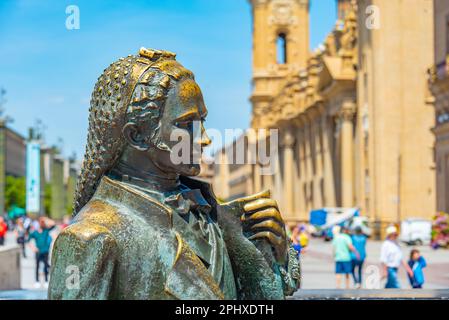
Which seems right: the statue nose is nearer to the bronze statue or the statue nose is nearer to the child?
the bronze statue

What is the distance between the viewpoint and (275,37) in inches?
4304

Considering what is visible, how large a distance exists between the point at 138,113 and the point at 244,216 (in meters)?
0.63

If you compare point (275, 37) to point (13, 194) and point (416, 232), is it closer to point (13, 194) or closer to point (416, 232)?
point (13, 194)

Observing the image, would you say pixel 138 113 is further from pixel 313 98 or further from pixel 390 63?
pixel 313 98

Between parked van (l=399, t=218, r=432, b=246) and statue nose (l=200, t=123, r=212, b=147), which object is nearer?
statue nose (l=200, t=123, r=212, b=147)

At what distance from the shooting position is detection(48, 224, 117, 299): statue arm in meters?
3.02

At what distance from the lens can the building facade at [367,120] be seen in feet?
159

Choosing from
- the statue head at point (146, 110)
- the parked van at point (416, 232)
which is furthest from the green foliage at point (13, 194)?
the statue head at point (146, 110)

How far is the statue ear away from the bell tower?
342ft

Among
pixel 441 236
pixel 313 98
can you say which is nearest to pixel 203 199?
pixel 441 236

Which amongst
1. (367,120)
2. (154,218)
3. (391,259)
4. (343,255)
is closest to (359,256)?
(343,255)

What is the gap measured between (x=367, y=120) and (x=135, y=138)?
49.8 metres

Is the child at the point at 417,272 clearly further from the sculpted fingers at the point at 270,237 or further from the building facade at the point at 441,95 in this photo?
the building facade at the point at 441,95

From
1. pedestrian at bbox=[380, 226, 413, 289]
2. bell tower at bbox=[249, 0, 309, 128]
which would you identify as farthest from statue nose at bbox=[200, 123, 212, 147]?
bell tower at bbox=[249, 0, 309, 128]
